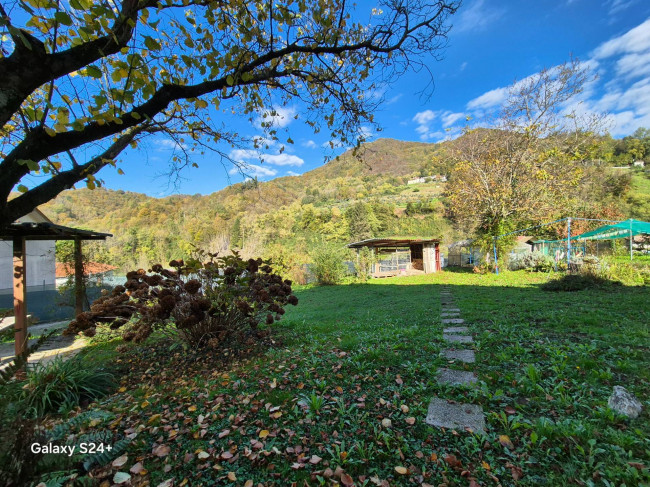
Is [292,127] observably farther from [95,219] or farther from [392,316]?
[95,219]

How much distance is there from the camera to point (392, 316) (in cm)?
495

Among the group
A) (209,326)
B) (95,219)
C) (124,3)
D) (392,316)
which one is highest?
(95,219)

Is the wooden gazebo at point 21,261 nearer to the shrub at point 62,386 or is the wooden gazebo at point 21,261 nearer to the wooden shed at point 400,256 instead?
the shrub at point 62,386

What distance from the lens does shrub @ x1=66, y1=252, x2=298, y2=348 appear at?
267 cm

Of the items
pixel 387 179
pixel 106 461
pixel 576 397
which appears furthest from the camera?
pixel 387 179

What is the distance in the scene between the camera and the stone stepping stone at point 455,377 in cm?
214

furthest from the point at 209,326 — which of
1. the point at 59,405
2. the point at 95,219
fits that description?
the point at 95,219

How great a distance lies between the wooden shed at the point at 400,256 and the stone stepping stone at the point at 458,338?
13.5 metres

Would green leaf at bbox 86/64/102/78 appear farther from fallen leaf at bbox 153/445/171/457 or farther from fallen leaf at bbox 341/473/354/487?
fallen leaf at bbox 341/473/354/487

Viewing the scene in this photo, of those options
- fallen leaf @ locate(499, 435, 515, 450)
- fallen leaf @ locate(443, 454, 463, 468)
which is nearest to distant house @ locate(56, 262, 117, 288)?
fallen leaf @ locate(443, 454, 463, 468)

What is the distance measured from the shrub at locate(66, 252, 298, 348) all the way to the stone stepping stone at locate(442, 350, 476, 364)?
1817 mm

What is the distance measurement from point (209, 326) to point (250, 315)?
0.45 metres

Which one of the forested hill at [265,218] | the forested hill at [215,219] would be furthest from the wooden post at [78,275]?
the forested hill at [265,218]

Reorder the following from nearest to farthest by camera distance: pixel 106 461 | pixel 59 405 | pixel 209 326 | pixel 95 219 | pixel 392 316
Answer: pixel 106 461, pixel 59 405, pixel 209 326, pixel 392 316, pixel 95 219
